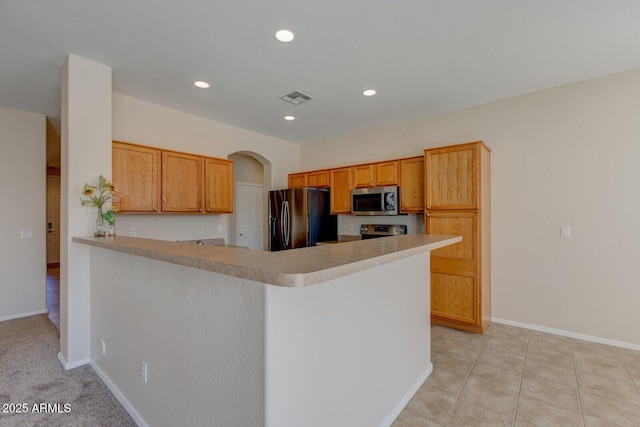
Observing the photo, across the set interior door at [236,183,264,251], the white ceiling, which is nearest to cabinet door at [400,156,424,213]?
the white ceiling

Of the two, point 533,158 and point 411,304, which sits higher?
point 533,158

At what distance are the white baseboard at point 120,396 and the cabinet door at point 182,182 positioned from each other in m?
1.69

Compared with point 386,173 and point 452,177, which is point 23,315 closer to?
point 386,173

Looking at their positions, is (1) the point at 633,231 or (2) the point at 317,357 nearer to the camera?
(2) the point at 317,357

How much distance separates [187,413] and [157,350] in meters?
0.39

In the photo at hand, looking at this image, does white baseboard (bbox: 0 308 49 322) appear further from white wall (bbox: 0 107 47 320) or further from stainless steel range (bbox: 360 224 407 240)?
stainless steel range (bbox: 360 224 407 240)

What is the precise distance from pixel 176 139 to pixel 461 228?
3.72 m

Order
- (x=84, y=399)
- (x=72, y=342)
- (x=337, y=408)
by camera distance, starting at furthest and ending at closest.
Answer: (x=72, y=342) < (x=84, y=399) < (x=337, y=408)

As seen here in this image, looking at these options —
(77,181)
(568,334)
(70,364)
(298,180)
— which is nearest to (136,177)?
(77,181)

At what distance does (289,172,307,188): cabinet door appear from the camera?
5102 millimetres

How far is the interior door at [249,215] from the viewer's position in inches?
230

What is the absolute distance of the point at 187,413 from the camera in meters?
1.39

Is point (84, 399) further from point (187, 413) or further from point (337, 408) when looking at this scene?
point (337, 408)

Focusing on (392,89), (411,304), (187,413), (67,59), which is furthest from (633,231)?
(67,59)
